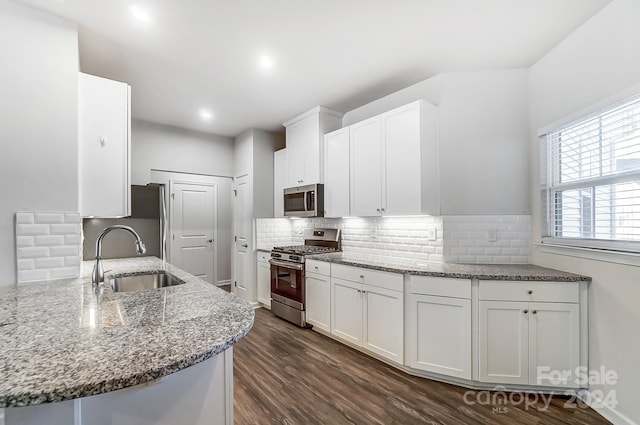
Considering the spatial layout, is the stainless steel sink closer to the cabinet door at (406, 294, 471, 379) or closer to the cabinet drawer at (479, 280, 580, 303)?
the cabinet door at (406, 294, 471, 379)

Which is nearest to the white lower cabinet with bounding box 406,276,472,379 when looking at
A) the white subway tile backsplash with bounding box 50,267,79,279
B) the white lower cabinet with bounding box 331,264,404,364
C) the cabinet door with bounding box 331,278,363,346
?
the white lower cabinet with bounding box 331,264,404,364

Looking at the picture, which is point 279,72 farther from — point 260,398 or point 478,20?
point 260,398

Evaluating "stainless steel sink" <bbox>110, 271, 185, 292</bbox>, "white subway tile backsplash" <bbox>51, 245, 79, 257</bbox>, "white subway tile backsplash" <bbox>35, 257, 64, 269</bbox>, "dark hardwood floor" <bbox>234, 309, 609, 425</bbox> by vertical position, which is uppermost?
"white subway tile backsplash" <bbox>51, 245, 79, 257</bbox>

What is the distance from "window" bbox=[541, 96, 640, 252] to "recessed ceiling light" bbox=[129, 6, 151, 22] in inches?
126

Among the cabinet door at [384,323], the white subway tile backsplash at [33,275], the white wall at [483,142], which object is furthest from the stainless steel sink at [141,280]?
the white wall at [483,142]

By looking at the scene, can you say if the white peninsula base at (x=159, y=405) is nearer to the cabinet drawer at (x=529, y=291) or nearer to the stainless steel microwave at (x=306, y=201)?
the cabinet drawer at (x=529, y=291)

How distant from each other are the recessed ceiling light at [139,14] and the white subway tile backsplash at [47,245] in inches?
55.9

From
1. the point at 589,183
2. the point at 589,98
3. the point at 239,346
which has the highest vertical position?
the point at 589,98

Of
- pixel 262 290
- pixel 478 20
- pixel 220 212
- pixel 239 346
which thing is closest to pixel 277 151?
pixel 220 212

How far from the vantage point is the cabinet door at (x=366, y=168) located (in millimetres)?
3102

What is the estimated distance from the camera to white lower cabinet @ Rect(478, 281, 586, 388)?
210 cm

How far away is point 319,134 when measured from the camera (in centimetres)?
370

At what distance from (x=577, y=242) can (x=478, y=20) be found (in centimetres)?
179

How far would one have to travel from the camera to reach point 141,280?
7.46ft
